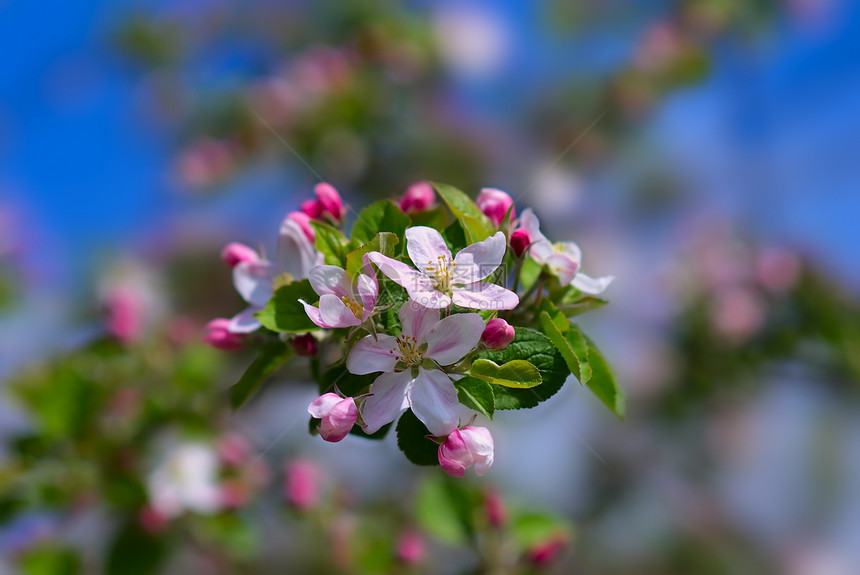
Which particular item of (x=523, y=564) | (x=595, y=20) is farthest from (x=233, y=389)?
(x=595, y=20)

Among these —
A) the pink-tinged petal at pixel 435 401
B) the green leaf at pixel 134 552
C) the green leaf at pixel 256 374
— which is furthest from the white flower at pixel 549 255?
the green leaf at pixel 134 552

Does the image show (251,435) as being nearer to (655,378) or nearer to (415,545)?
(415,545)

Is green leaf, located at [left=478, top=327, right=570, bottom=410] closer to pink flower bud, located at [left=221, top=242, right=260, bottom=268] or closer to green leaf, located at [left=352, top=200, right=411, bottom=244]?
green leaf, located at [left=352, top=200, right=411, bottom=244]

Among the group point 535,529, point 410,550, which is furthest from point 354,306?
point 410,550

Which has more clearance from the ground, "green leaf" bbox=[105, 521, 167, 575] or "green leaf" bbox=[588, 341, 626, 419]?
"green leaf" bbox=[588, 341, 626, 419]

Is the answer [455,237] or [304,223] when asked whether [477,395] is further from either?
[304,223]

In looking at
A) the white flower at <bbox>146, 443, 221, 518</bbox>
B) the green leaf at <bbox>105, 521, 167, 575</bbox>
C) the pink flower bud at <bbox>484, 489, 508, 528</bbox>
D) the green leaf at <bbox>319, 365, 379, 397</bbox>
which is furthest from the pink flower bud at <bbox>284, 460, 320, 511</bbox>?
the green leaf at <bbox>319, 365, 379, 397</bbox>
